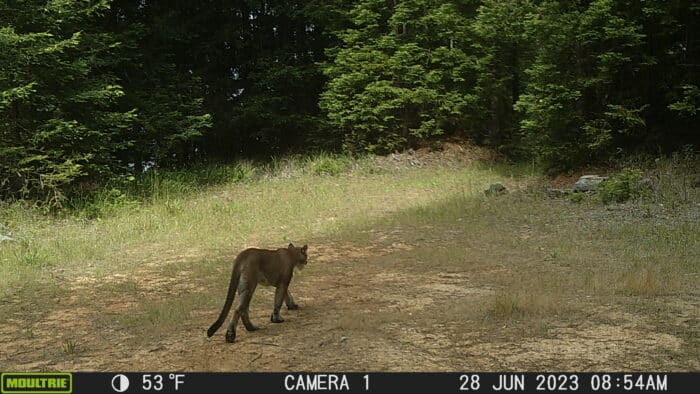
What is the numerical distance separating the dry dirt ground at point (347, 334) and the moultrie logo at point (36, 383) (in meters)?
0.14

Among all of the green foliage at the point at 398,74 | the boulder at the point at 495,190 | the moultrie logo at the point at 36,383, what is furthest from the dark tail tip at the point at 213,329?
the green foliage at the point at 398,74

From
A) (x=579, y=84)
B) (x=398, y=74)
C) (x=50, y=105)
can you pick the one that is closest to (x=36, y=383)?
(x=50, y=105)

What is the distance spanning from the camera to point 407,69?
58.7ft

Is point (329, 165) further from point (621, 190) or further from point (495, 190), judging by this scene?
point (621, 190)

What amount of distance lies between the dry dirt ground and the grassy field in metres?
0.02

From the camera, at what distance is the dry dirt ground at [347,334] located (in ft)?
13.6

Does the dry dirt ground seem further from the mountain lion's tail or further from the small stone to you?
the small stone

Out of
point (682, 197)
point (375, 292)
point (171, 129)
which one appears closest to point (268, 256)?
point (375, 292)

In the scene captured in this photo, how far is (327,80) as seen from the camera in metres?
19.9

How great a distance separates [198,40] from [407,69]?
7064 mm

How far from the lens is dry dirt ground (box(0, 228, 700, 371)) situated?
414 cm

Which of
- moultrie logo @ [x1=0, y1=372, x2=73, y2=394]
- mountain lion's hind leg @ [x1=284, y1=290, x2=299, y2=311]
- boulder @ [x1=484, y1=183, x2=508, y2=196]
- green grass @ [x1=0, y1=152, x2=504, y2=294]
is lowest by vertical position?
green grass @ [x1=0, y1=152, x2=504, y2=294]

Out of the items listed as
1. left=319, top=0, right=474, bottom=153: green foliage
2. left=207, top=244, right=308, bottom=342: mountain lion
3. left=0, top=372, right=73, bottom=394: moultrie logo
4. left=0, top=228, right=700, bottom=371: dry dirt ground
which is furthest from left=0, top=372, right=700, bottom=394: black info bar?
left=319, top=0, right=474, bottom=153: green foliage

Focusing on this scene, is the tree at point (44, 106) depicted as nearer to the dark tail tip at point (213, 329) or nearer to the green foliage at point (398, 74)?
the dark tail tip at point (213, 329)
